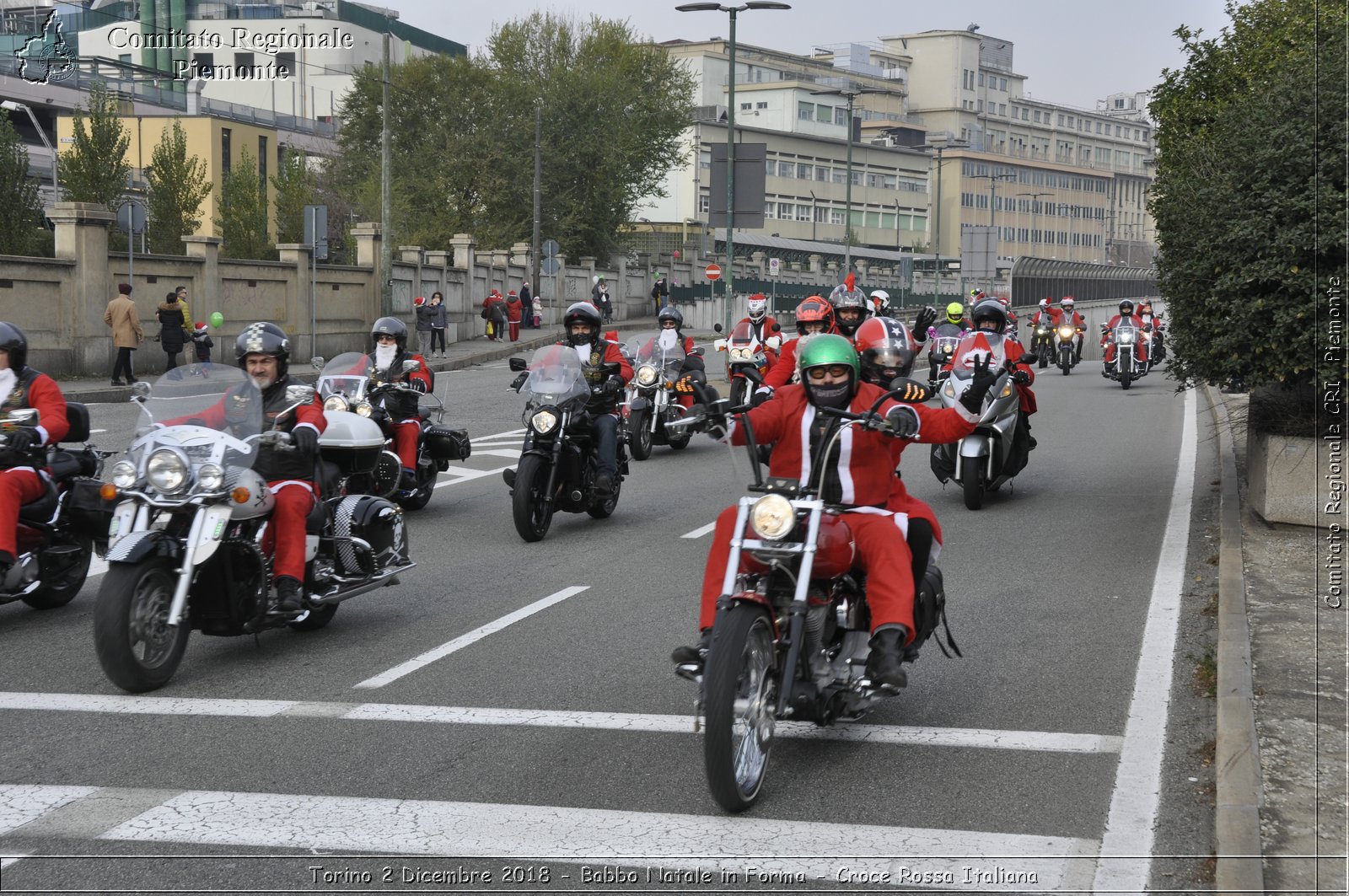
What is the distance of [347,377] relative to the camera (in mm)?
12000

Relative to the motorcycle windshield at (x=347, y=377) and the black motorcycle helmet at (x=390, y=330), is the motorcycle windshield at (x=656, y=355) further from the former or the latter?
the motorcycle windshield at (x=347, y=377)

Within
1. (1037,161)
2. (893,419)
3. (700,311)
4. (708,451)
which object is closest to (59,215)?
(708,451)

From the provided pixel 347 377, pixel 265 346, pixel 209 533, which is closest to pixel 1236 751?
pixel 209 533

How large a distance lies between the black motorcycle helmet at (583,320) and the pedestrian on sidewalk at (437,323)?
30.1 meters

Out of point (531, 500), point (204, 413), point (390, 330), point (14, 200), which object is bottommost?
point (531, 500)

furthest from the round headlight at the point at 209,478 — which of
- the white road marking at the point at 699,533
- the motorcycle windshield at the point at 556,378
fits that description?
the white road marking at the point at 699,533

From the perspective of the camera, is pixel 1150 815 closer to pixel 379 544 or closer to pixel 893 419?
pixel 893 419

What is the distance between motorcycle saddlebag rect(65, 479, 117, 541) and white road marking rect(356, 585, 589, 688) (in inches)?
84.9

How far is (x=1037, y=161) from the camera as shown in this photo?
15412cm

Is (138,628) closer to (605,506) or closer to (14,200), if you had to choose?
(605,506)

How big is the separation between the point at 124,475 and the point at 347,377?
16.0ft

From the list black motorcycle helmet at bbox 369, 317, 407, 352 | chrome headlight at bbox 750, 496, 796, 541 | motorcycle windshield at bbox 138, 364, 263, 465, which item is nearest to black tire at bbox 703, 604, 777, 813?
chrome headlight at bbox 750, 496, 796, 541

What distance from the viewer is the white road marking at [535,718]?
6.40 m

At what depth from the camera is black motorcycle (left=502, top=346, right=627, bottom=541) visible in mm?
11750
